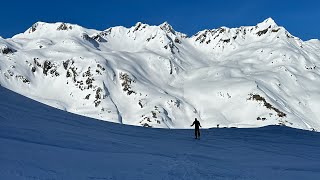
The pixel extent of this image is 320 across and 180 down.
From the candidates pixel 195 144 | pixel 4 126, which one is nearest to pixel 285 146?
pixel 195 144

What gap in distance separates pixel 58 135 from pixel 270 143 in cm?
1708

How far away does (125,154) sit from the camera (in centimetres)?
2461

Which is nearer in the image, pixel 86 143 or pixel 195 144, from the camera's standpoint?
pixel 86 143

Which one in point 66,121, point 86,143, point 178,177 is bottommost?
point 178,177

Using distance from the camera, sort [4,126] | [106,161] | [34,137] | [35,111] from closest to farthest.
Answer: [106,161], [34,137], [4,126], [35,111]

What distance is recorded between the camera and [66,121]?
36594 millimetres

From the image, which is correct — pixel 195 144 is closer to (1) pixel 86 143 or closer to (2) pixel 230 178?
(1) pixel 86 143

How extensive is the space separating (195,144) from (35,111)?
45.3ft

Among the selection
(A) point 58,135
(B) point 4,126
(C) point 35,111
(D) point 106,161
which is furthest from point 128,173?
(C) point 35,111

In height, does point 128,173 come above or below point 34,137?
below

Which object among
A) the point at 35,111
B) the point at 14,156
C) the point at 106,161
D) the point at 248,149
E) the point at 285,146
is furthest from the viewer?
the point at 35,111

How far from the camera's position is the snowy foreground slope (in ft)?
64.7

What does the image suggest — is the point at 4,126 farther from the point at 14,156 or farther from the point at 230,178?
the point at 230,178

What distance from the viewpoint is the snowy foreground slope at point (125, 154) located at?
19.7 m
